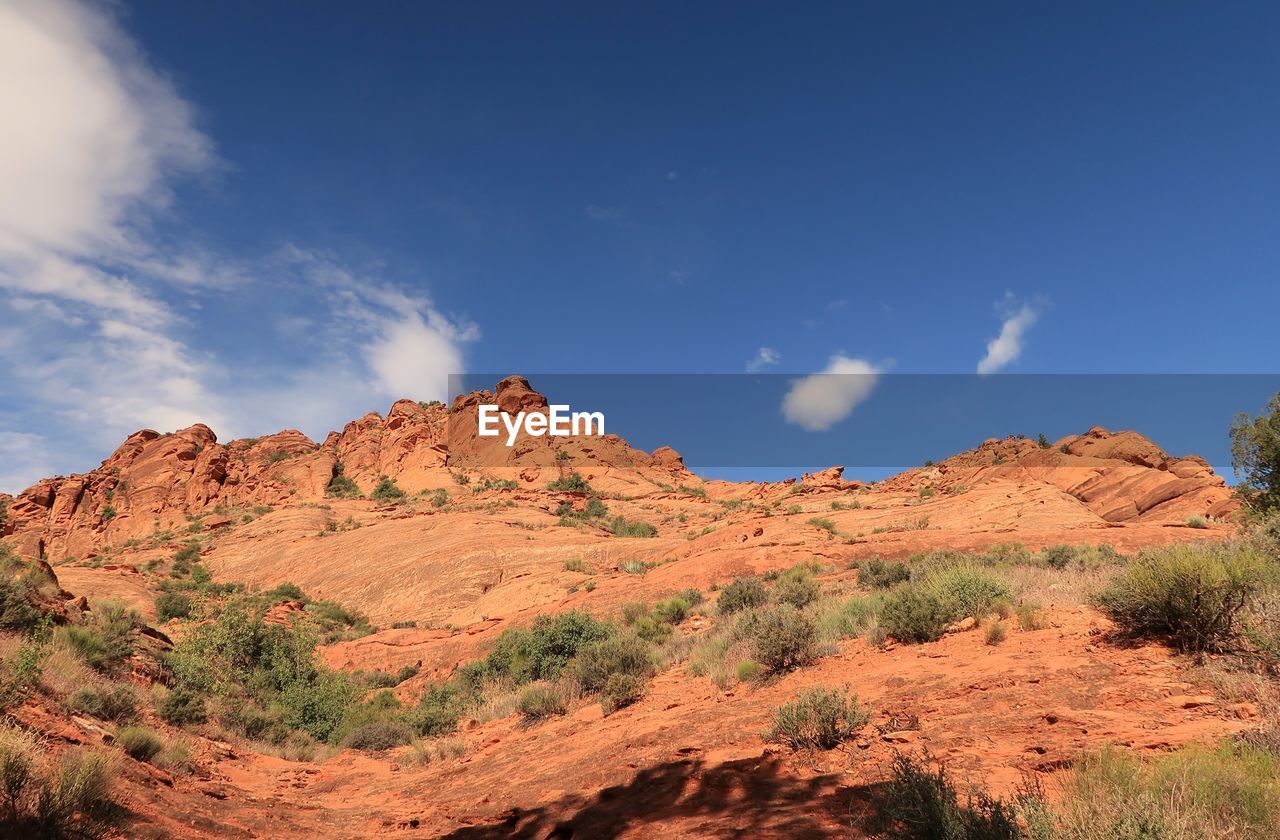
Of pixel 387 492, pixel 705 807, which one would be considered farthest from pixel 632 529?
pixel 705 807

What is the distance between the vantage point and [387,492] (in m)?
59.3

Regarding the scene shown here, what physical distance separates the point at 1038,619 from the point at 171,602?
104 ft

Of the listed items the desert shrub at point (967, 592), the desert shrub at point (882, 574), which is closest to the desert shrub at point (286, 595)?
the desert shrub at point (882, 574)

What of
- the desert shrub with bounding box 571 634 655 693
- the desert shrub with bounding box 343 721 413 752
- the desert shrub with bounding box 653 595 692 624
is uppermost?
the desert shrub with bounding box 653 595 692 624

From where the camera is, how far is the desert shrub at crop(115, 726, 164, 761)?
8038mm

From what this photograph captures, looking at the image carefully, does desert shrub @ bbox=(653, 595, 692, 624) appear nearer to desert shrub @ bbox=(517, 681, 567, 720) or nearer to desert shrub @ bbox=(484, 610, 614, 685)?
desert shrub @ bbox=(484, 610, 614, 685)

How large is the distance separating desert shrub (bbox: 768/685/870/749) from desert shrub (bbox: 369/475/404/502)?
2134 inches

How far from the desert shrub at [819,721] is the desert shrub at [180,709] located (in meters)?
10.3

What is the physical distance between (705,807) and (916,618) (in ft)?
16.1

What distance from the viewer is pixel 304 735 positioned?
12.9 meters

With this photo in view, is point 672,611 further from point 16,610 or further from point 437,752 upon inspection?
point 16,610

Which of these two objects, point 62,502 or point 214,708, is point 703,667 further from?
point 62,502

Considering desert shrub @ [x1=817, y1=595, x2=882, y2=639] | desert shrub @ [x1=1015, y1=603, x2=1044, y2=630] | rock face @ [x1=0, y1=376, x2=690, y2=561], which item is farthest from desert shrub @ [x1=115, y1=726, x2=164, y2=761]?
rock face @ [x1=0, y1=376, x2=690, y2=561]

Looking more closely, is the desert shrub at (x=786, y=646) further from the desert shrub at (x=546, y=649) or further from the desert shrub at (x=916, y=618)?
the desert shrub at (x=546, y=649)
